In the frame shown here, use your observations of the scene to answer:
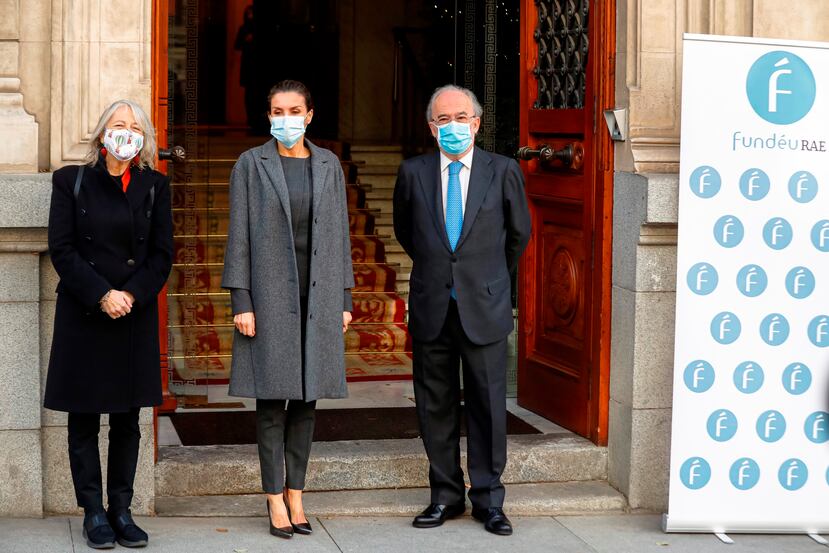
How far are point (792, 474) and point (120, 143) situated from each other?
3312mm

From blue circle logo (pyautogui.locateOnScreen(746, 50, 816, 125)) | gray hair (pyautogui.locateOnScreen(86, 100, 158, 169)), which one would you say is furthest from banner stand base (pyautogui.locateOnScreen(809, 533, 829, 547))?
gray hair (pyautogui.locateOnScreen(86, 100, 158, 169))

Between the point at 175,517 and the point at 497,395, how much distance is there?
5.21ft

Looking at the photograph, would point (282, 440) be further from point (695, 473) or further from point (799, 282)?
point (799, 282)

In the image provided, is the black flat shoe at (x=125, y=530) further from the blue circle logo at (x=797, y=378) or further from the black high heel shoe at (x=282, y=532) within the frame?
the blue circle logo at (x=797, y=378)

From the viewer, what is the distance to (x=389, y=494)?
673 centimetres

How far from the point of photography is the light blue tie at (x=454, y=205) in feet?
20.3

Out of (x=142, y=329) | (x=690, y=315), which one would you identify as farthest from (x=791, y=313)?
(x=142, y=329)

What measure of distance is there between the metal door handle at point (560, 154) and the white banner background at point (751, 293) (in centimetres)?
122

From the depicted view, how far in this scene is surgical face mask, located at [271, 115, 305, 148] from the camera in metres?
5.80

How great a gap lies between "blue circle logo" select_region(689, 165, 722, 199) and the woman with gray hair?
7.53 feet

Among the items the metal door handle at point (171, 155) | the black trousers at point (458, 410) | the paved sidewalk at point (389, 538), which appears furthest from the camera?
the metal door handle at point (171, 155)

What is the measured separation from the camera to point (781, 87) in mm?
6156

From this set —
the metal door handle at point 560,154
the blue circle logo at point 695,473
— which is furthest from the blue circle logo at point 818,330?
the metal door handle at point 560,154

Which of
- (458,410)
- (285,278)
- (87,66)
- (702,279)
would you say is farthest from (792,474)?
(87,66)
